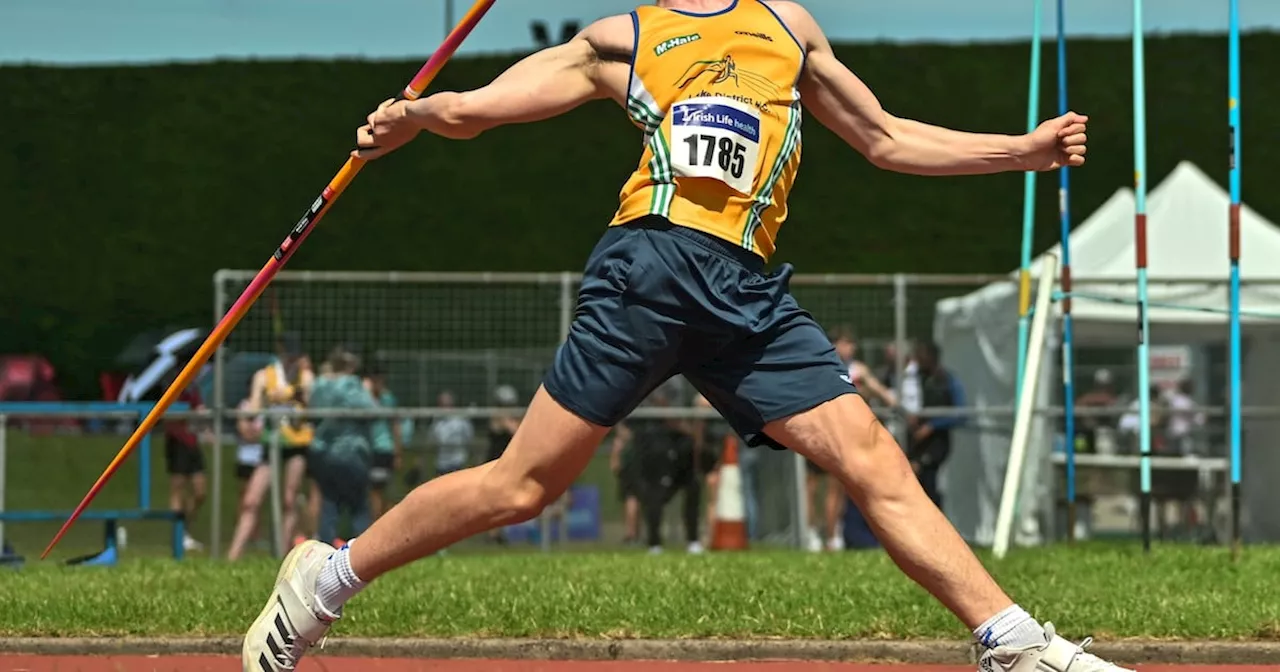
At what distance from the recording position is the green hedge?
92.0ft

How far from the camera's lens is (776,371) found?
5316 millimetres

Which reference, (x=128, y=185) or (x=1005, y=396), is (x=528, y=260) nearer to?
(x=128, y=185)

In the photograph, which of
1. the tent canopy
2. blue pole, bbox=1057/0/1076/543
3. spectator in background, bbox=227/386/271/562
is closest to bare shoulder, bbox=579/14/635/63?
blue pole, bbox=1057/0/1076/543

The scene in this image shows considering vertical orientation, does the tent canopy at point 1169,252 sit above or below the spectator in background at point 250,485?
above

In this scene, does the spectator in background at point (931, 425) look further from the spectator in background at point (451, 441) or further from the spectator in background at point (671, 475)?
the spectator in background at point (451, 441)

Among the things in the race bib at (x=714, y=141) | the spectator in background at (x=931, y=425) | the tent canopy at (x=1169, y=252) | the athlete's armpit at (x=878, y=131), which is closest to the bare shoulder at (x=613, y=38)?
the race bib at (x=714, y=141)

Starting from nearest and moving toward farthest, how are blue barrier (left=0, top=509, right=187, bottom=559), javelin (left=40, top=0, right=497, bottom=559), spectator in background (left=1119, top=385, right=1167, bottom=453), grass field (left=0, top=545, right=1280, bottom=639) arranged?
1. javelin (left=40, top=0, right=497, bottom=559)
2. grass field (left=0, top=545, right=1280, bottom=639)
3. blue barrier (left=0, top=509, right=187, bottom=559)
4. spectator in background (left=1119, top=385, right=1167, bottom=453)

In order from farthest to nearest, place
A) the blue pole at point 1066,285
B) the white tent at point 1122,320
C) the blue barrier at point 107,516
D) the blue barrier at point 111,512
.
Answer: the white tent at point 1122,320, the blue barrier at point 111,512, the blue barrier at point 107,516, the blue pole at point 1066,285

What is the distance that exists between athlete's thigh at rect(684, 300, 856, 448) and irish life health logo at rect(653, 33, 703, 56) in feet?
2.50

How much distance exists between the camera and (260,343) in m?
16.1

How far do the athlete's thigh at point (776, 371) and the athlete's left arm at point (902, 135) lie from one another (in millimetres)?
590

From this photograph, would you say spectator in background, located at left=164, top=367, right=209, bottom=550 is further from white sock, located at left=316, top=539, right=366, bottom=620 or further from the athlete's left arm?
the athlete's left arm

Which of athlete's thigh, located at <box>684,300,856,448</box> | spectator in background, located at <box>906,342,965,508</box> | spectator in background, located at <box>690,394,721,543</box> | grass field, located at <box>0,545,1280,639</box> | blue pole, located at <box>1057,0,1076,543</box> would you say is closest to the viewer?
athlete's thigh, located at <box>684,300,856,448</box>

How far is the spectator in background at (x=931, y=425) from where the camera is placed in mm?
15898
